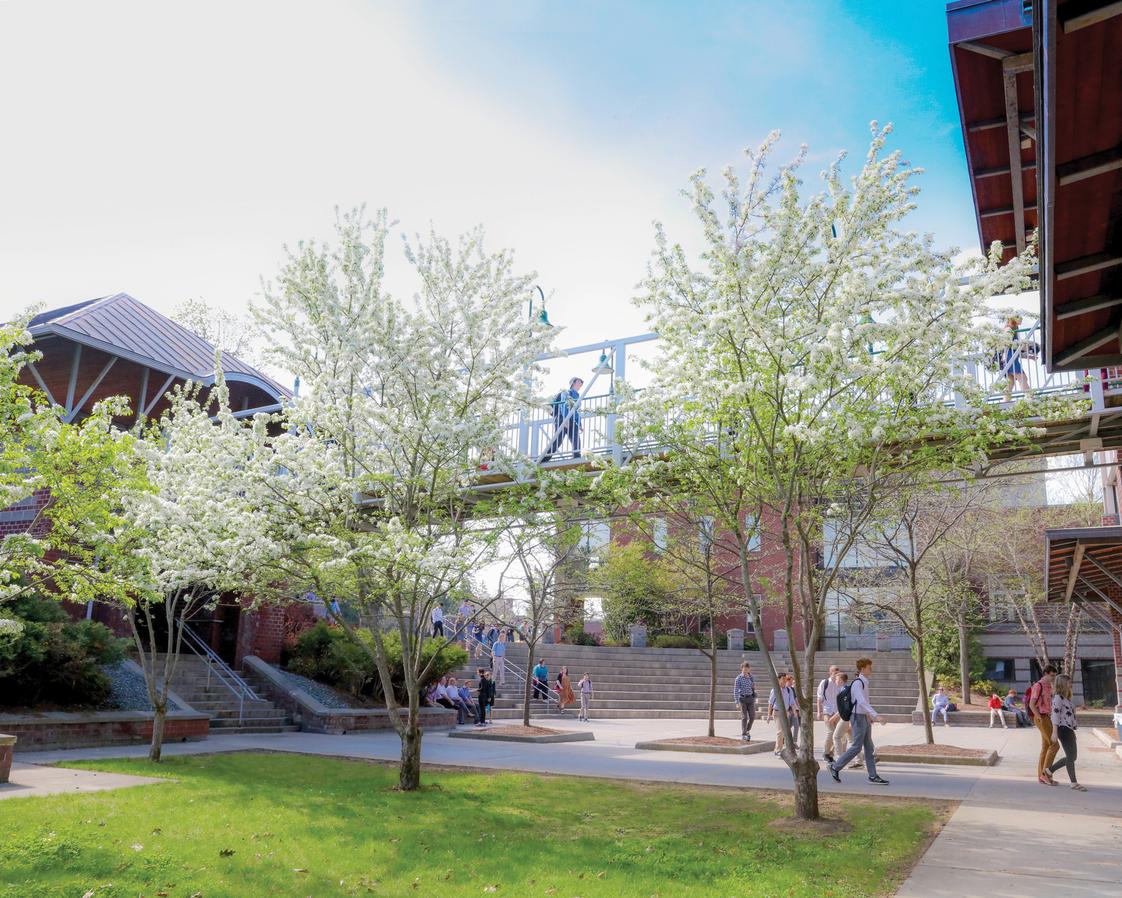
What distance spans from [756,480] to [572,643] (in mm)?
27605

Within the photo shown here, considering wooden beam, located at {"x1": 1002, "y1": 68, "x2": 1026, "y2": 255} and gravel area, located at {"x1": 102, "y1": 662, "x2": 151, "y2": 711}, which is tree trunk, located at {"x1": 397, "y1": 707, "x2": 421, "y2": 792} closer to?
gravel area, located at {"x1": 102, "y1": 662, "x2": 151, "y2": 711}

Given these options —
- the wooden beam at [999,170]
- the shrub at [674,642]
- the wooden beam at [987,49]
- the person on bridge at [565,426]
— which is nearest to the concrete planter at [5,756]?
the person on bridge at [565,426]

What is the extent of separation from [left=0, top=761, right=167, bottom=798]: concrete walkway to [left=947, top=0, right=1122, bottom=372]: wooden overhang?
10703mm

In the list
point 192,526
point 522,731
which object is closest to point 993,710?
point 522,731

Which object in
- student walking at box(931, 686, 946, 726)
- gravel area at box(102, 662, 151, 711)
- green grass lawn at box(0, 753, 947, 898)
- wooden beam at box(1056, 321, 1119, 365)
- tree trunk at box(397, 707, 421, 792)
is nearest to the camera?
green grass lawn at box(0, 753, 947, 898)

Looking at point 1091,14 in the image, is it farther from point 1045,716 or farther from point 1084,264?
point 1045,716

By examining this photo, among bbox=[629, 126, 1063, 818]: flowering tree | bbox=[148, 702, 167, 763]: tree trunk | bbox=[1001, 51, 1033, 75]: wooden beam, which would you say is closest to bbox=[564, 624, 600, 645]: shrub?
bbox=[148, 702, 167, 763]: tree trunk

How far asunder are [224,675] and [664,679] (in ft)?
53.6

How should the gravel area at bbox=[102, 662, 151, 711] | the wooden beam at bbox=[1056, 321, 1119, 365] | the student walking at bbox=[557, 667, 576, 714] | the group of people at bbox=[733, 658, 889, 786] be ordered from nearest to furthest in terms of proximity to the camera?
1. the wooden beam at bbox=[1056, 321, 1119, 365]
2. the group of people at bbox=[733, 658, 889, 786]
3. the gravel area at bbox=[102, 662, 151, 711]
4. the student walking at bbox=[557, 667, 576, 714]

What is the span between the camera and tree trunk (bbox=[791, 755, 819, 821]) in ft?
29.2

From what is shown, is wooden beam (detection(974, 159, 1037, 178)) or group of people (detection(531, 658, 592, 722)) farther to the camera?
group of people (detection(531, 658, 592, 722))

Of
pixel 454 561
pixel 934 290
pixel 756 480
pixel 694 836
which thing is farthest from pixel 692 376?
pixel 694 836

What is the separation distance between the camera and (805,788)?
8.95 m

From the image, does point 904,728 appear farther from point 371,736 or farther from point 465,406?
point 465,406
